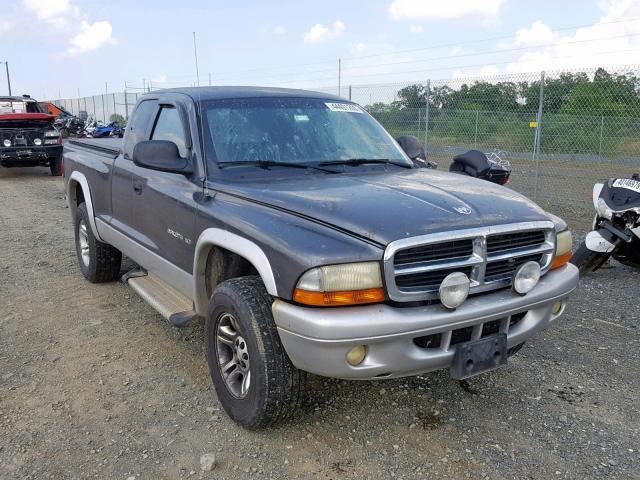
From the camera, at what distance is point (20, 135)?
13750 millimetres

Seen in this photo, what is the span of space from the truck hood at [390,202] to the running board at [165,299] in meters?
0.90

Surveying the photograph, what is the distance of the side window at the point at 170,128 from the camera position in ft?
12.8

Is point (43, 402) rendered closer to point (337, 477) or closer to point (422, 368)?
point (337, 477)

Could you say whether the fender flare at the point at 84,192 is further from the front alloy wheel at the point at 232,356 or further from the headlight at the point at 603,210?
the headlight at the point at 603,210

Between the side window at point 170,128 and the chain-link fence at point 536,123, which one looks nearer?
the side window at point 170,128

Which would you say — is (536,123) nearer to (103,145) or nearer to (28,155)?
(103,145)

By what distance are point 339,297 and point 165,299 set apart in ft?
6.03

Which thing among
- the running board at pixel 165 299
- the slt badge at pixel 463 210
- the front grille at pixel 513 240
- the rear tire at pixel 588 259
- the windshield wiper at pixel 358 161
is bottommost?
the rear tire at pixel 588 259

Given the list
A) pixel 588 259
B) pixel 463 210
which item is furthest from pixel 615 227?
pixel 463 210

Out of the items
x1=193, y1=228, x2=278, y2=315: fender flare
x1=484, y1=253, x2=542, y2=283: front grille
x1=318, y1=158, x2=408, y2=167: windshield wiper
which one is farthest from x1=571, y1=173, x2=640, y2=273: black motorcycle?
x1=193, y1=228, x2=278, y2=315: fender flare

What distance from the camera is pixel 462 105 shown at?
12.9 meters

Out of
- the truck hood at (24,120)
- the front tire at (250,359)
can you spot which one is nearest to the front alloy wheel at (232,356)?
the front tire at (250,359)

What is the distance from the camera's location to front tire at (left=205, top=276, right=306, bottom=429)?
2855 mm

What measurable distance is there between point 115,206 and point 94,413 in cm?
201
